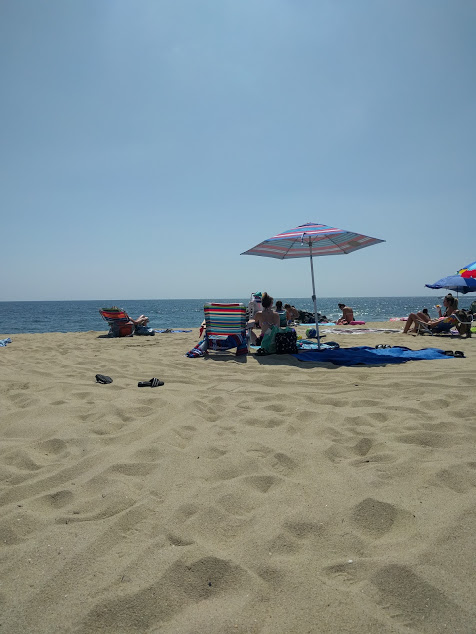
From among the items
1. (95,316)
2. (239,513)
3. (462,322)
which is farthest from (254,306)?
(95,316)

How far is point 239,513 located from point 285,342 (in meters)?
4.64

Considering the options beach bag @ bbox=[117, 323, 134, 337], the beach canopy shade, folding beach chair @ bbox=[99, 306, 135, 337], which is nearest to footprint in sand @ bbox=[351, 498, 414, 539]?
folding beach chair @ bbox=[99, 306, 135, 337]

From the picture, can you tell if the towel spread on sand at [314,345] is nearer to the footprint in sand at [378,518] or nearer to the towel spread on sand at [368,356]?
the towel spread on sand at [368,356]

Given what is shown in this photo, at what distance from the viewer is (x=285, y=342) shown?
6336 millimetres

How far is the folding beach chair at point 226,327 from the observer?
658 cm

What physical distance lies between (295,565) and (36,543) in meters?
1.05

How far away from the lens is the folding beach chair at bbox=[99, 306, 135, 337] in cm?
1071

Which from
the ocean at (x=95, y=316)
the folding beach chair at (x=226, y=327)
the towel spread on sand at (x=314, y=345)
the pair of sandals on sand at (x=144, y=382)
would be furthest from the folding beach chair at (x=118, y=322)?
the ocean at (x=95, y=316)

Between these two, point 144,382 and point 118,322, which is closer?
point 144,382

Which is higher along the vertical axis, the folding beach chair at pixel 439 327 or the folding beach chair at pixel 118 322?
the folding beach chair at pixel 118 322

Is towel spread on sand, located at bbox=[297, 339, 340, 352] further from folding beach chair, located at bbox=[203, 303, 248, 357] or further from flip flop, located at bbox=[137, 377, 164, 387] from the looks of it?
flip flop, located at bbox=[137, 377, 164, 387]

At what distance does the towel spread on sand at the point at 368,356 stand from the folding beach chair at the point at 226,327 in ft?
3.23

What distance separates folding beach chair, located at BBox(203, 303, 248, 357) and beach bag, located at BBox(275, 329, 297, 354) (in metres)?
0.57

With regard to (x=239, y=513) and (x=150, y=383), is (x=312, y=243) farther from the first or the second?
(x=239, y=513)
